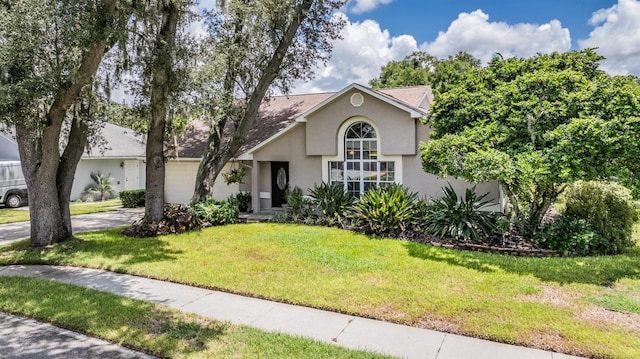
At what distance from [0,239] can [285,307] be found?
1197cm

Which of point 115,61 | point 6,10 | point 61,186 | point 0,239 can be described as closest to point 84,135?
point 61,186

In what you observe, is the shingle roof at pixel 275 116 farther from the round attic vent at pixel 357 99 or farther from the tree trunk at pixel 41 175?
the tree trunk at pixel 41 175

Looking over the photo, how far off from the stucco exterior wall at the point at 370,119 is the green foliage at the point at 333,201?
1.80 meters

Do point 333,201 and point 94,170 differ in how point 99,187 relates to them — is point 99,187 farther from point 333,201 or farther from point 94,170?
point 333,201

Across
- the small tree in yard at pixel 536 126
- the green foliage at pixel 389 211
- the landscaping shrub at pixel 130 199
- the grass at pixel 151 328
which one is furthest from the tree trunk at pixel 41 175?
the landscaping shrub at pixel 130 199

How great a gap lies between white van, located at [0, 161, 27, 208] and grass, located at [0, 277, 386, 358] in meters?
17.5

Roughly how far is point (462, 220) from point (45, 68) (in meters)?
11.6

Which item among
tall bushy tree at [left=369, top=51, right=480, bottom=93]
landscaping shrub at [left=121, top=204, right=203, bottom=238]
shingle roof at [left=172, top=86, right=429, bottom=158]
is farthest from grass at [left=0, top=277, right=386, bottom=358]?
tall bushy tree at [left=369, top=51, right=480, bottom=93]

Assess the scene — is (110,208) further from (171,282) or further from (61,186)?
(171,282)

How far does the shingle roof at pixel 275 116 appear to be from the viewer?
1927cm

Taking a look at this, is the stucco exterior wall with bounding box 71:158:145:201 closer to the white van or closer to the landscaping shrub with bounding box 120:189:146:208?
the white van

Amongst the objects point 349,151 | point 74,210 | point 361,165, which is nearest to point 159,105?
point 349,151

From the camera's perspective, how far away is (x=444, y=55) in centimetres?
3997

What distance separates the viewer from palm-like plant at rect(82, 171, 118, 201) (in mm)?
24594
